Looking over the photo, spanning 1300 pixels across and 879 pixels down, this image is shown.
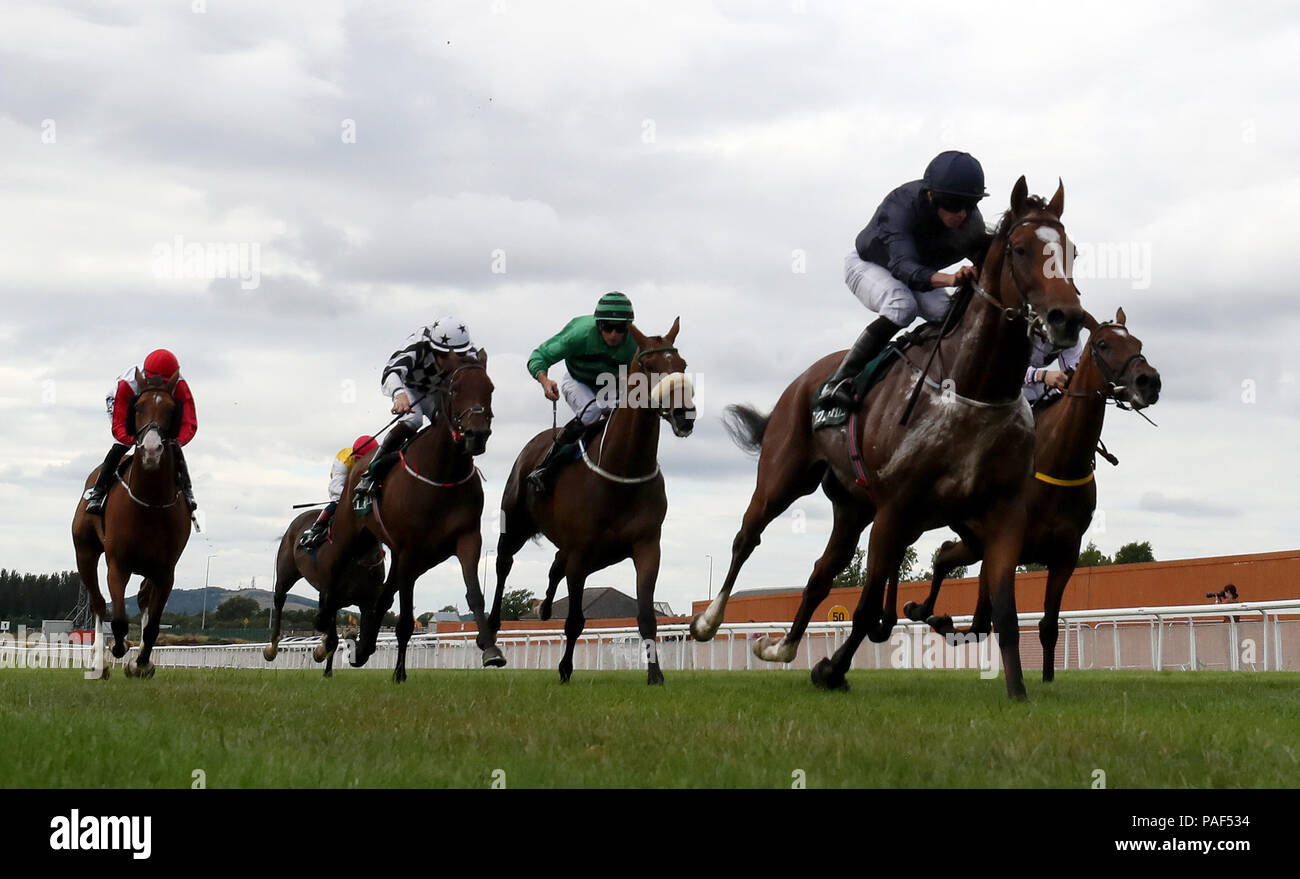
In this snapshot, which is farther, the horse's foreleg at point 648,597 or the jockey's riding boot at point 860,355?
the horse's foreleg at point 648,597

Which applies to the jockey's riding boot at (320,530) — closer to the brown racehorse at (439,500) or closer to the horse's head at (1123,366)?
the brown racehorse at (439,500)

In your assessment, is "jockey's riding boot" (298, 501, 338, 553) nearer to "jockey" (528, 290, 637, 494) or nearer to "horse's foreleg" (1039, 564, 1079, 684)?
"jockey" (528, 290, 637, 494)

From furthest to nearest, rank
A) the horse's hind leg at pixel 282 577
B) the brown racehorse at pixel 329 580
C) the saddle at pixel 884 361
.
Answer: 1. the horse's hind leg at pixel 282 577
2. the brown racehorse at pixel 329 580
3. the saddle at pixel 884 361

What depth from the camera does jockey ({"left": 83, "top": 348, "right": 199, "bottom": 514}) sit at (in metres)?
11.7

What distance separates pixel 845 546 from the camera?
9797 millimetres

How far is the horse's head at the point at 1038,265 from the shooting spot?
6727mm

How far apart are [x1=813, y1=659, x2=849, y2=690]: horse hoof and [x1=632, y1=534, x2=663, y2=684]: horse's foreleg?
1537mm

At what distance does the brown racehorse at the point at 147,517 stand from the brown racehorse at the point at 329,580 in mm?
2182

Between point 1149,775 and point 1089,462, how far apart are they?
644 centimetres

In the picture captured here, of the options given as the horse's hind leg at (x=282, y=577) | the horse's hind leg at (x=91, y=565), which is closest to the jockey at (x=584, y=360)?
the horse's hind leg at (x=91, y=565)

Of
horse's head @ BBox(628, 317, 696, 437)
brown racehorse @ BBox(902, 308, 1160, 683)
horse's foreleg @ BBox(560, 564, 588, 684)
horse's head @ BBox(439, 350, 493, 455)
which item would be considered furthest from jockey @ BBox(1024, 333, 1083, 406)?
horse's head @ BBox(439, 350, 493, 455)
